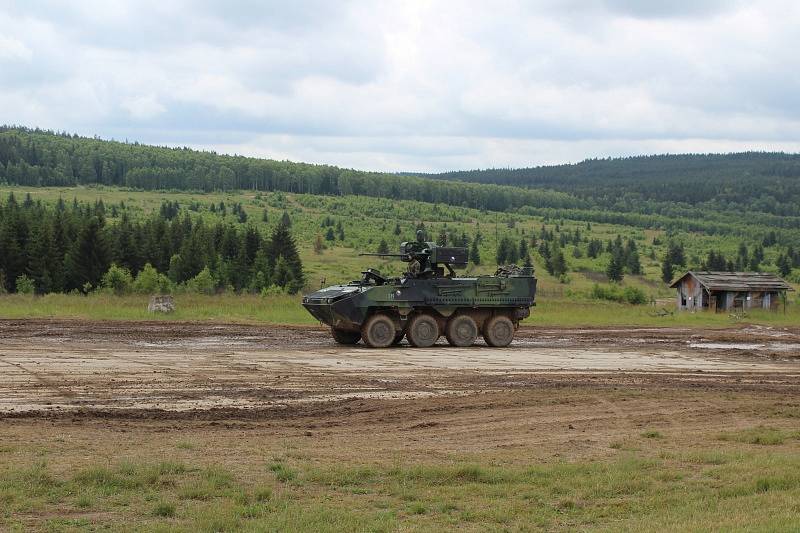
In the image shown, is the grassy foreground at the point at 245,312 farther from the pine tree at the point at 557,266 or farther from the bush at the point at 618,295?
the pine tree at the point at 557,266

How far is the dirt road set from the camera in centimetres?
1652

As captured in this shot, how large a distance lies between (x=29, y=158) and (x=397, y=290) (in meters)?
160

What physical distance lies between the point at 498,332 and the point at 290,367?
8.34 m

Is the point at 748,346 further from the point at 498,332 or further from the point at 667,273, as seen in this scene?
the point at 667,273

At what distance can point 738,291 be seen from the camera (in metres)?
51.2

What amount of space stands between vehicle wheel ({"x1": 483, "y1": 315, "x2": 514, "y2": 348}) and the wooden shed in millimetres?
25581

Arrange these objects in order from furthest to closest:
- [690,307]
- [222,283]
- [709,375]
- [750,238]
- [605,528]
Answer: [750,238] < [222,283] < [690,307] < [709,375] < [605,528]

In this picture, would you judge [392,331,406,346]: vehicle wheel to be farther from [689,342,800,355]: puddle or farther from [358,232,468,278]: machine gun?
[689,342,800,355]: puddle

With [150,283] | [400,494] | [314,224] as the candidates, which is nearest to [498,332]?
[400,494]

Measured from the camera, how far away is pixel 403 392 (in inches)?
712

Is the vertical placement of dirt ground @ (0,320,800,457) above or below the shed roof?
below

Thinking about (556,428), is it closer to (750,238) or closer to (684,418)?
(684,418)

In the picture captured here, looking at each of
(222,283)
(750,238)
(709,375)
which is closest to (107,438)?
(709,375)

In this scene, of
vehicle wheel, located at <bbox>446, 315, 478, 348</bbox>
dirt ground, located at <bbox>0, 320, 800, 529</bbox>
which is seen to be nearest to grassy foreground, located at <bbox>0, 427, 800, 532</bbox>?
dirt ground, located at <bbox>0, 320, 800, 529</bbox>
